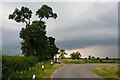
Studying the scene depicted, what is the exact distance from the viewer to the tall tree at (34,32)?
2457 inches

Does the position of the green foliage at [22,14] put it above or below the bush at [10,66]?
above

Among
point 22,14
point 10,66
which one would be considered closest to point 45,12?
point 22,14

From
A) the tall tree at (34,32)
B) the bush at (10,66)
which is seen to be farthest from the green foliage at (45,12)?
the bush at (10,66)

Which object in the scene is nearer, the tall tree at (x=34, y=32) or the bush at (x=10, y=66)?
the bush at (x=10, y=66)

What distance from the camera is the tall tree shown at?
2457 inches

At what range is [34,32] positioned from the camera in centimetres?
6269

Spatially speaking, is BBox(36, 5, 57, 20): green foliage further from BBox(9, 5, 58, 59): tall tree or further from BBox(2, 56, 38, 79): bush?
BBox(2, 56, 38, 79): bush

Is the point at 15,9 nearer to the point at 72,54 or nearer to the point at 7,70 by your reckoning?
the point at 7,70

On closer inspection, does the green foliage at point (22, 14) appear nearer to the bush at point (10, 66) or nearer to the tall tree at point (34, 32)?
the tall tree at point (34, 32)

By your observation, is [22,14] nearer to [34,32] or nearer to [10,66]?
[34,32]

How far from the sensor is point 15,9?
2532 inches

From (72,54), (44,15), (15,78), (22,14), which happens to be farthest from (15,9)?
(72,54)

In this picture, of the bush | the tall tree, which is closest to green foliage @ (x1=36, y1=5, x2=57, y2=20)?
the tall tree

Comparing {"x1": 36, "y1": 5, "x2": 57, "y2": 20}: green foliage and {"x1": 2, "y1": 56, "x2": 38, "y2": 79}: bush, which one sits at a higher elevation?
{"x1": 36, "y1": 5, "x2": 57, "y2": 20}: green foliage
